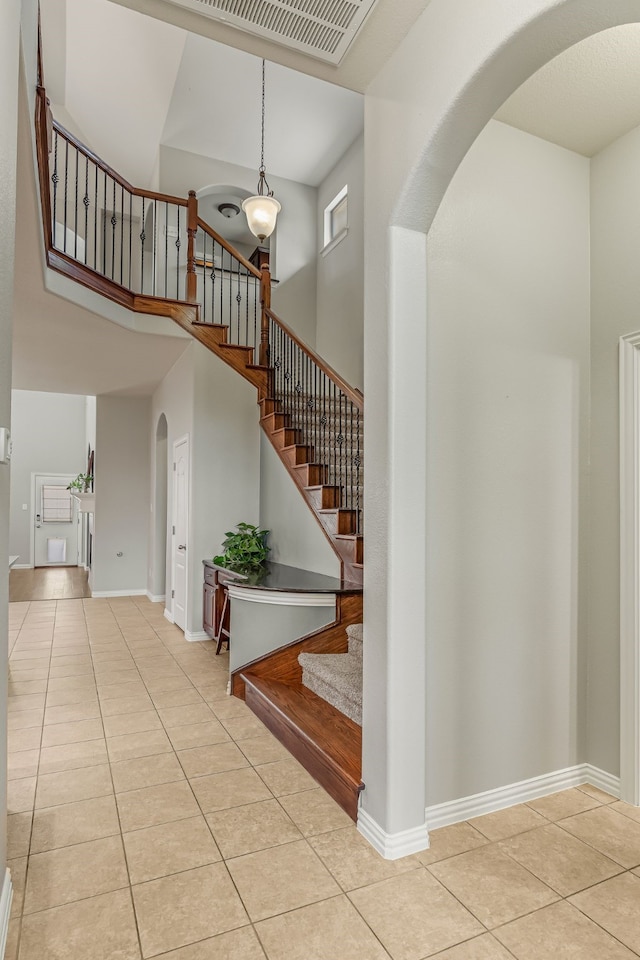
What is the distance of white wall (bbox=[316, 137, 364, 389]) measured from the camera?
262 inches

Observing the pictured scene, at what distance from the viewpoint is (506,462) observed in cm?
256

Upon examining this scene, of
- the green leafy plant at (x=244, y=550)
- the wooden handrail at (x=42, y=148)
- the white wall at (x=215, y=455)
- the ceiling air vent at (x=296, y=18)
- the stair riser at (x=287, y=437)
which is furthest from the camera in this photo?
the white wall at (x=215, y=455)

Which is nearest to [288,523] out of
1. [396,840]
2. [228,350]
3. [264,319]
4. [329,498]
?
[329,498]

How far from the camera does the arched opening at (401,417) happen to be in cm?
208

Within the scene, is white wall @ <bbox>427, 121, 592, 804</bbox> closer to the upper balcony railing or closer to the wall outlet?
the wall outlet

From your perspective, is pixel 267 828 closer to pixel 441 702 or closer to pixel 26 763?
pixel 441 702

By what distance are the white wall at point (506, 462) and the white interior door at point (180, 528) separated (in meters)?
3.94

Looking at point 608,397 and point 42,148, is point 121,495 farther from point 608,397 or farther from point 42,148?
point 608,397

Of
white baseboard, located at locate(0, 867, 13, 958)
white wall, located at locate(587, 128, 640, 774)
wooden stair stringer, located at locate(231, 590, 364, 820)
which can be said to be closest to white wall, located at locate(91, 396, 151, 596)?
wooden stair stringer, located at locate(231, 590, 364, 820)

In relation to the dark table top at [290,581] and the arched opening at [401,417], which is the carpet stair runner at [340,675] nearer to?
the dark table top at [290,581]

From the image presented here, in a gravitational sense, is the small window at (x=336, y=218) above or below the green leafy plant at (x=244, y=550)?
above

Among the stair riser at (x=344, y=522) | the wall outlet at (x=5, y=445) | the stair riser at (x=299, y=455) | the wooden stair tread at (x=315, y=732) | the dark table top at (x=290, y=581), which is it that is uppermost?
the stair riser at (x=299, y=455)

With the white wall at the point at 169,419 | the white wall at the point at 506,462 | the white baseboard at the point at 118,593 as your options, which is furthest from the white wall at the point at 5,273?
the white baseboard at the point at 118,593

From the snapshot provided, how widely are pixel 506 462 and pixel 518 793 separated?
1.47 m
